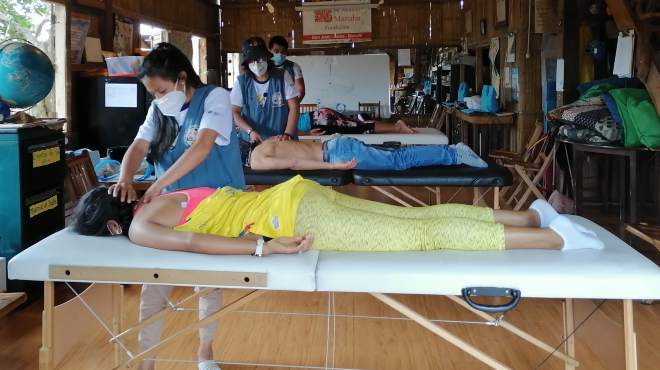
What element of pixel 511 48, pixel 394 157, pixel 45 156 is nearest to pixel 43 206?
pixel 45 156

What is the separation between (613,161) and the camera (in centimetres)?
489

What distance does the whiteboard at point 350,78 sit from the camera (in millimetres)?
9227

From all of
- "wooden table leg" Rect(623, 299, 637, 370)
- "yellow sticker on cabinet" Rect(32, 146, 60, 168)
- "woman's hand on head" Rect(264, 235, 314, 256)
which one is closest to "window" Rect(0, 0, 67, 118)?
"yellow sticker on cabinet" Rect(32, 146, 60, 168)

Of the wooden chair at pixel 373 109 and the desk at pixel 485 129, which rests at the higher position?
the wooden chair at pixel 373 109

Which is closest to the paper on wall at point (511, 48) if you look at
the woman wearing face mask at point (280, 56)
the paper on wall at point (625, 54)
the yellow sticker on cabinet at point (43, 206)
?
the paper on wall at point (625, 54)

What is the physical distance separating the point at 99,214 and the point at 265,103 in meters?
2.24

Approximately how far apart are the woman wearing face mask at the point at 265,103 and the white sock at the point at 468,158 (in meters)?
1.02

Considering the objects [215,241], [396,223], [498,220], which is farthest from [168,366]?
[498,220]

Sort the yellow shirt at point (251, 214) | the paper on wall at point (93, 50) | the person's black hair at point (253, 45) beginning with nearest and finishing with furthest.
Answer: the yellow shirt at point (251, 214) < the person's black hair at point (253, 45) < the paper on wall at point (93, 50)

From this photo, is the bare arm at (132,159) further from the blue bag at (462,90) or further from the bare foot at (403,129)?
the blue bag at (462,90)

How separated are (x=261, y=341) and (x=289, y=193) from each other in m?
0.93

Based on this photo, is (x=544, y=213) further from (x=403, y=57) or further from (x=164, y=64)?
(x=403, y=57)

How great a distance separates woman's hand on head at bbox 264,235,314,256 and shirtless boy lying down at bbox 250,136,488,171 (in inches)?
68.0

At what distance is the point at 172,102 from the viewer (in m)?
2.19
